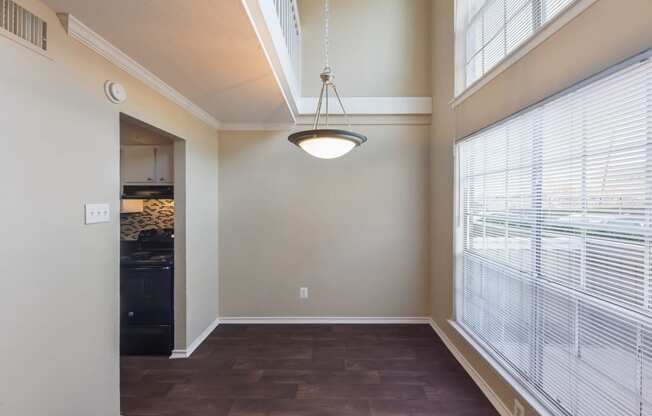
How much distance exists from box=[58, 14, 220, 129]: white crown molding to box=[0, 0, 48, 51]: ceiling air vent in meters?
0.14

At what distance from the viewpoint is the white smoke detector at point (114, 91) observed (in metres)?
1.87

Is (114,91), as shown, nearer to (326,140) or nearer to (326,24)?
(326,140)

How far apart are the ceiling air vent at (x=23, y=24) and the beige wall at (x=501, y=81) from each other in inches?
105

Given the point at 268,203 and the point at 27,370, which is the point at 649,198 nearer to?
the point at 27,370

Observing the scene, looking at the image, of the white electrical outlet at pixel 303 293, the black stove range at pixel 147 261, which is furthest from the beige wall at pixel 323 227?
the black stove range at pixel 147 261

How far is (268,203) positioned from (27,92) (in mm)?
2374

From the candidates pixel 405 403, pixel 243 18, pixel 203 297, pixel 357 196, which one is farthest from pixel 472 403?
Result: pixel 243 18

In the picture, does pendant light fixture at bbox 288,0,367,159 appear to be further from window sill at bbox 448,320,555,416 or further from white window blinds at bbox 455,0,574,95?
window sill at bbox 448,320,555,416

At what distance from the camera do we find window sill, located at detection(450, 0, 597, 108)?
4.55ft

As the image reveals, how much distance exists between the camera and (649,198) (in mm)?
1107

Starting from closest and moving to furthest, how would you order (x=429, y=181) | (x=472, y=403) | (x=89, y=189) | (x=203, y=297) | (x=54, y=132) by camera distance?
(x=54, y=132)
(x=89, y=189)
(x=472, y=403)
(x=203, y=297)
(x=429, y=181)

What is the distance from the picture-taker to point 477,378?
237cm

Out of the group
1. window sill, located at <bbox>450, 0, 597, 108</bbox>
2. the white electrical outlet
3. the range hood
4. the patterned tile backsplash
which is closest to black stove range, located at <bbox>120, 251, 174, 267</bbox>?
the patterned tile backsplash

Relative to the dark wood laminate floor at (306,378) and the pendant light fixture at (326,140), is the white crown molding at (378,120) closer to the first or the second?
the pendant light fixture at (326,140)
